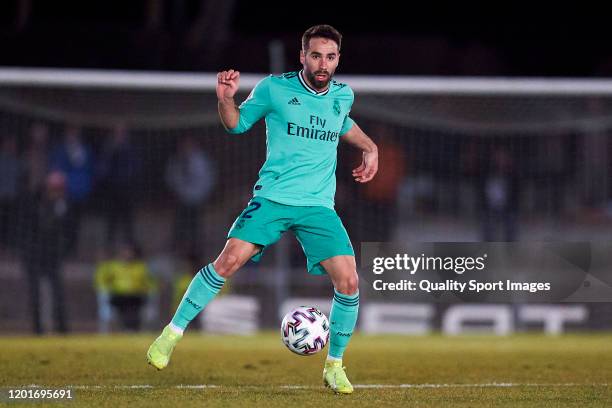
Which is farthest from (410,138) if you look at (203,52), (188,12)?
(188,12)

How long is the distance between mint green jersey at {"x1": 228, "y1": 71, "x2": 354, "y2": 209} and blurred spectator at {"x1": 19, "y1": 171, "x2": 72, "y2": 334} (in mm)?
6467

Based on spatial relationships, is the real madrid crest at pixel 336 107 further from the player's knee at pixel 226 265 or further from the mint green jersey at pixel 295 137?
the player's knee at pixel 226 265

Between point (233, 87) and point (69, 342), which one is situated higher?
point (233, 87)

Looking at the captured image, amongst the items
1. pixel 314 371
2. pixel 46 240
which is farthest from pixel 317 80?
pixel 46 240

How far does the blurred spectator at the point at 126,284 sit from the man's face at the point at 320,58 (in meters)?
7.25

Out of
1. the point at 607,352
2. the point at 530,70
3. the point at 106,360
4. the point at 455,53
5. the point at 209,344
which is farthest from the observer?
the point at 530,70

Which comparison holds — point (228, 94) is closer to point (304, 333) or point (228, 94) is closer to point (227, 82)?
point (227, 82)

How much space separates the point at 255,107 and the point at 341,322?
4.57 feet

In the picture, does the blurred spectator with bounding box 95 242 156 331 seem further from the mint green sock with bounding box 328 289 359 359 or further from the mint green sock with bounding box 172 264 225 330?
the mint green sock with bounding box 328 289 359 359

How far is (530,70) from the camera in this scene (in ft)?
74.0

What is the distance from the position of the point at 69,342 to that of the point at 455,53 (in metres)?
11.6

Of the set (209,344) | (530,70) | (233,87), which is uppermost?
(530,70)

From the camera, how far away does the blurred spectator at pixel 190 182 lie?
1363cm

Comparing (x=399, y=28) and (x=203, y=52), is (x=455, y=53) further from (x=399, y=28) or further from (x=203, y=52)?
(x=203, y=52)
